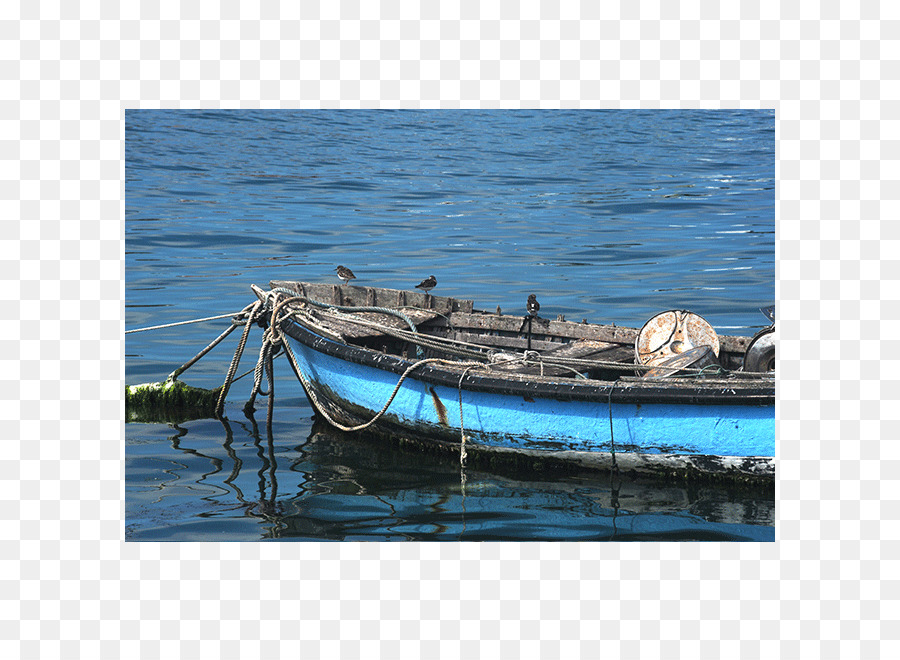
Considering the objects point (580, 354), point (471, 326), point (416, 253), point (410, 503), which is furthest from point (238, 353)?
point (416, 253)

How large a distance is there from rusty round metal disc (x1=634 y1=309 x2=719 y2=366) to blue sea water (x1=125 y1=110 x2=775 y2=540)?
1671 millimetres

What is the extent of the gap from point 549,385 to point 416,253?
40.1 feet

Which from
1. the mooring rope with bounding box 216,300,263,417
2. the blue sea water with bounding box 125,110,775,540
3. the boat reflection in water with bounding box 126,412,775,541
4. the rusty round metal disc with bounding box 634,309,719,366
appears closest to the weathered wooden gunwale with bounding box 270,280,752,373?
the rusty round metal disc with bounding box 634,309,719,366

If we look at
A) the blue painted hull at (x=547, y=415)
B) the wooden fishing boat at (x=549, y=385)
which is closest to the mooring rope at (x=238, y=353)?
the wooden fishing boat at (x=549, y=385)

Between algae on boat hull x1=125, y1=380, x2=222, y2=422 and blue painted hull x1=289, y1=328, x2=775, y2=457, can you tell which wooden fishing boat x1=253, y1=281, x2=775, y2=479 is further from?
algae on boat hull x1=125, y1=380, x2=222, y2=422

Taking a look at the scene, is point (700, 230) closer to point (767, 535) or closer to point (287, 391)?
point (287, 391)

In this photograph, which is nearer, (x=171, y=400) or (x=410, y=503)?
(x=410, y=503)

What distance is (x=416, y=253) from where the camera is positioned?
1945 cm

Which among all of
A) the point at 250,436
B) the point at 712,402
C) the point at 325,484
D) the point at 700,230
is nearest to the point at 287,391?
the point at 250,436

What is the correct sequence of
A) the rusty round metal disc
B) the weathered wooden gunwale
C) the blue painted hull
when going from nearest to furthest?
1. the blue painted hull
2. the rusty round metal disc
3. the weathered wooden gunwale

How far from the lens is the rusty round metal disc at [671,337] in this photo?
8656 millimetres

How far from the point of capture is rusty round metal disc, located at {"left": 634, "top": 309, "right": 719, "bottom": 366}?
8.66 meters

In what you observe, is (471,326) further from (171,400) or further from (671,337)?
(171,400)
